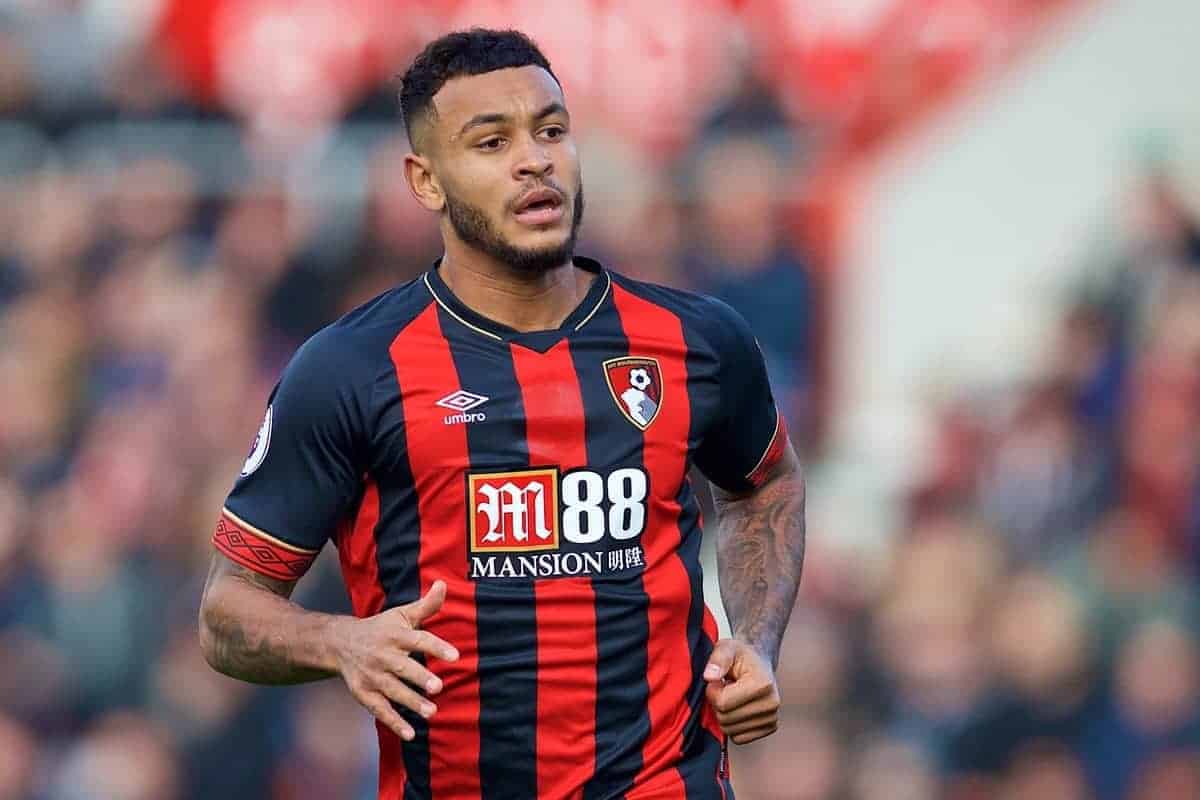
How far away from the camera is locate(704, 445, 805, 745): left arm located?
331 centimetres

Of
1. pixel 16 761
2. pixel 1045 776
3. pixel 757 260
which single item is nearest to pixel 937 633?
pixel 1045 776

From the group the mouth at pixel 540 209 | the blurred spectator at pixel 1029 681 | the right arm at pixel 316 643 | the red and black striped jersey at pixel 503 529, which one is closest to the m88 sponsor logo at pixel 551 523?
the red and black striped jersey at pixel 503 529

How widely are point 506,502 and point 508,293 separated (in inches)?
16.6

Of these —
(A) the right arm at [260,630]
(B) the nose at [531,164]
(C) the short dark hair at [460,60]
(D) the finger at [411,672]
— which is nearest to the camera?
→ (D) the finger at [411,672]

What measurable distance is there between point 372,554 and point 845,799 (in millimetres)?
4435

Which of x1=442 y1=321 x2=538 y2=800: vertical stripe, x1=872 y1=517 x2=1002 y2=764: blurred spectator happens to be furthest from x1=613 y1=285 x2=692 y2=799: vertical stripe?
x1=872 y1=517 x2=1002 y2=764: blurred spectator

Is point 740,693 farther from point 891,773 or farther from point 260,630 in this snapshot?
point 891,773

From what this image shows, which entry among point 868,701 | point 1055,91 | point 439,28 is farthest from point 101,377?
point 1055,91

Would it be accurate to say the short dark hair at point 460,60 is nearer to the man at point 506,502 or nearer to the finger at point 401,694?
the man at point 506,502

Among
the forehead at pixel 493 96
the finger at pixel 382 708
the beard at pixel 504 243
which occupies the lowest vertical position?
the finger at pixel 382 708

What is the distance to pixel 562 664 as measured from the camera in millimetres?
3291

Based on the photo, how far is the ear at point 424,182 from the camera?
3527mm

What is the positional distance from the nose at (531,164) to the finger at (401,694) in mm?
973

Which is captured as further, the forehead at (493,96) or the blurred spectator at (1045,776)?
the blurred spectator at (1045,776)
